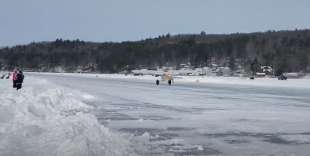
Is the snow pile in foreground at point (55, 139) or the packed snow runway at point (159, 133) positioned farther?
the packed snow runway at point (159, 133)

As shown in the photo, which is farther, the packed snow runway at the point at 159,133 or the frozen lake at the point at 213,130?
the frozen lake at the point at 213,130

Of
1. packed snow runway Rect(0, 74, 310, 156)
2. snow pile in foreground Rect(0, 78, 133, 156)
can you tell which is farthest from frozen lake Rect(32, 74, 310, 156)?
snow pile in foreground Rect(0, 78, 133, 156)

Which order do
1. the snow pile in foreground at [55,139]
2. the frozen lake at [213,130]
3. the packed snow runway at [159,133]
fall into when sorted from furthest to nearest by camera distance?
1. the frozen lake at [213,130]
2. the packed snow runway at [159,133]
3. the snow pile in foreground at [55,139]

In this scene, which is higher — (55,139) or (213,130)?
(55,139)

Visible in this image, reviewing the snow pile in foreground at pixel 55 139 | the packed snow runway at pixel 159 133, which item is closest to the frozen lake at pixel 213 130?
Result: the packed snow runway at pixel 159 133

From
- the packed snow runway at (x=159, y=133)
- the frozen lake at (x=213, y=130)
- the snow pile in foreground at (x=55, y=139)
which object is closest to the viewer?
the snow pile in foreground at (x=55, y=139)

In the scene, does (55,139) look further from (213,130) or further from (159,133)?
(213,130)

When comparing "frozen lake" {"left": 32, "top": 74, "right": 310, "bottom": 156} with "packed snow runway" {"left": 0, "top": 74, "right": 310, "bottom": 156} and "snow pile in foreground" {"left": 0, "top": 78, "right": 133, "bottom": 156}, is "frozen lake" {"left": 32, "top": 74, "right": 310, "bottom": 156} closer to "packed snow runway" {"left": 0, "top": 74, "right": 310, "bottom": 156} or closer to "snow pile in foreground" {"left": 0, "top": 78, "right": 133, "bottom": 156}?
"packed snow runway" {"left": 0, "top": 74, "right": 310, "bottom": 156}

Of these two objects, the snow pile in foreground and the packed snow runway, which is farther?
the packed snow runway

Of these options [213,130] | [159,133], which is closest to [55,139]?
[159,133]

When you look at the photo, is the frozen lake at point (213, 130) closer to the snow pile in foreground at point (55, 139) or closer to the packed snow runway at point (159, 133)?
the packed snow runway at point (159, 133)

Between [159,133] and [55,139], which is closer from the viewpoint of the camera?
[55,139]

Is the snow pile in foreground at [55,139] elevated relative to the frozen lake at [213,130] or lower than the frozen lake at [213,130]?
elevated

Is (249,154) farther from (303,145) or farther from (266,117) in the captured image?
(266,117)
